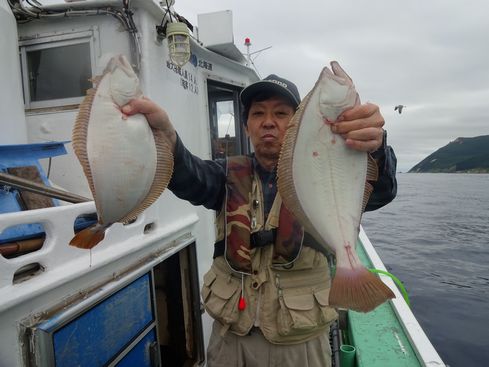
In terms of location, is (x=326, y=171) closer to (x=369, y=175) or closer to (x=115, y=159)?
(x=369, y=175)

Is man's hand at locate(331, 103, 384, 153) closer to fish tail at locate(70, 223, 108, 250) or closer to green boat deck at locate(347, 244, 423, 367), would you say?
fish tail at locate(70, 223, 108, 250)

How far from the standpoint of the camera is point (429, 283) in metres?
10.7

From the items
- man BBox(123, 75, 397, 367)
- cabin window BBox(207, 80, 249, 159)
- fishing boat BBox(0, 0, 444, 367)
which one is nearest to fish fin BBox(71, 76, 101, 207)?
fishing boat BBox(0, 0, 444, 367)

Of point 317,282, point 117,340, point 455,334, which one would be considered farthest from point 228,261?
point 455,334

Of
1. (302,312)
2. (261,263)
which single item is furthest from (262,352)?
(261,263)

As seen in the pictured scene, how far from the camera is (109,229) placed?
280 centimetres

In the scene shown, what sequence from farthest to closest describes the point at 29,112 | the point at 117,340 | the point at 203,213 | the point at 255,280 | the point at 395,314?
the point at 203,213
the point at 395,314
the point at 29,112
the point at 117,340
the point at 255,280

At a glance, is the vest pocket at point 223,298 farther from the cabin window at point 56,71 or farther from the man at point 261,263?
the cabin window at point 56,71

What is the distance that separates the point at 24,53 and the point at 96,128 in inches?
129

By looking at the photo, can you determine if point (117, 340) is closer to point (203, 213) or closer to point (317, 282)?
point (317, 282)

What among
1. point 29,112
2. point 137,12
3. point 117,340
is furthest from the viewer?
point 29,112

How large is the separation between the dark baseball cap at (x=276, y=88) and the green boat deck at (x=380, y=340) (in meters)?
2.61

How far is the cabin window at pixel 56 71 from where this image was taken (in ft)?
13.2

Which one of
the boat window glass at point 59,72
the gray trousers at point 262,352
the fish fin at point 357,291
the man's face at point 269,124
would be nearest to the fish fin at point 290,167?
the fish fin at point 357,291
